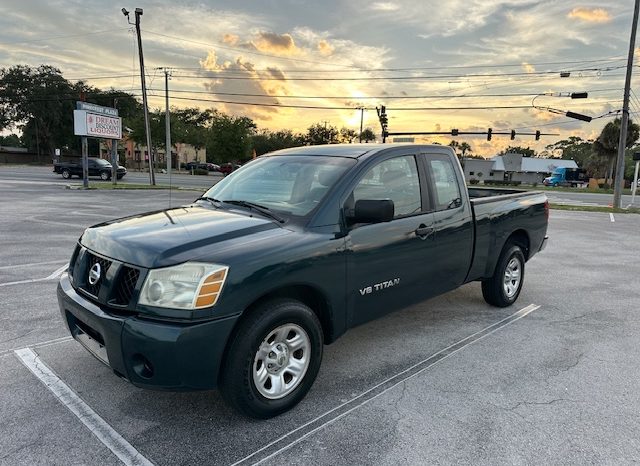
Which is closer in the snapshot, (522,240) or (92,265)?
(92,265)

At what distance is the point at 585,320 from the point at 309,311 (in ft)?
12.4

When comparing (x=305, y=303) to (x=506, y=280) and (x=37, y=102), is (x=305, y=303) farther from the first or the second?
(x=37, y=102)

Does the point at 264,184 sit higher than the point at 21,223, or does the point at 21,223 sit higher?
the point at 264,184

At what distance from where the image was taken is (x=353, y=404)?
3.13 m

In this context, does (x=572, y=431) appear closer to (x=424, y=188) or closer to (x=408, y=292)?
(x=408, y=292)

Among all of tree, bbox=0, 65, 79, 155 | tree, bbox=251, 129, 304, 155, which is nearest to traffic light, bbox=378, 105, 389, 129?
tree, bbox=251, 129, 304, 155

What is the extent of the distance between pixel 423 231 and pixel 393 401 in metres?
1.48

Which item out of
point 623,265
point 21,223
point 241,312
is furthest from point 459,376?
point 21,223

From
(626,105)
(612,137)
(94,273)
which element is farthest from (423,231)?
(612,137)

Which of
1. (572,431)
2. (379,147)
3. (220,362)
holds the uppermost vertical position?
(379,147)

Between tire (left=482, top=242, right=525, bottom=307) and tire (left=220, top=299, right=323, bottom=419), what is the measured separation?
292 cm

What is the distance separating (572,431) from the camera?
286 cm

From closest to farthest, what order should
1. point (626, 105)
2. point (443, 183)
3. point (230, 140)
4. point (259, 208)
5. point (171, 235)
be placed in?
point (171, 235) → point (259, 208) → point (443, 183) → point (626, 105) → point (230, 140)

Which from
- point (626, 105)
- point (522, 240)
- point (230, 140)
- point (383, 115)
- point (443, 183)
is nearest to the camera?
point (443, 183)
